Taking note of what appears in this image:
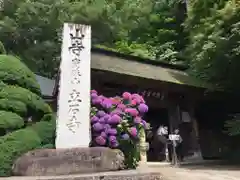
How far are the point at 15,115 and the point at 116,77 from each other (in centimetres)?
440

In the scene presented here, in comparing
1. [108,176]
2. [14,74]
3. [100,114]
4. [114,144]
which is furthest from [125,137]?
[14,74]

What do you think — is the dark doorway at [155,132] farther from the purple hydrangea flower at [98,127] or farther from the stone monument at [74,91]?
the stone monument at [74,91]

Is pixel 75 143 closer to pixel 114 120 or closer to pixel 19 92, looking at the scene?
pixel 114 120

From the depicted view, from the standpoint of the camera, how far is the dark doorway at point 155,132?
471 inches

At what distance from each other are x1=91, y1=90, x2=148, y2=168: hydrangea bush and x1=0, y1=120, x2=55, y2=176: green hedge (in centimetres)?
103

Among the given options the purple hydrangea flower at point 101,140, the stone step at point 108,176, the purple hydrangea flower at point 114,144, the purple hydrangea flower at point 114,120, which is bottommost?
the stone step at point 108,176

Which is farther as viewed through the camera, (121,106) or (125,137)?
(121,106)

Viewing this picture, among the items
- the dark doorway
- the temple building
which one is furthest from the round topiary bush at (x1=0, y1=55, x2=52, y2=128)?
the dark doorway

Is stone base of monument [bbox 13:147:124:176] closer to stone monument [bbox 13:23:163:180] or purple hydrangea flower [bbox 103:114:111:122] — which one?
stone monument [bbox 13:23:163:180]

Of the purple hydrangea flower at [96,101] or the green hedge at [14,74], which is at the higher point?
the green hedge at [14,74]

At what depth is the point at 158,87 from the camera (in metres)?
10.7

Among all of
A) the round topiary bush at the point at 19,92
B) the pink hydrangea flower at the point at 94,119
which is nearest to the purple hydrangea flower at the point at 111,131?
the pink hydrangea flower at the point at 94,119

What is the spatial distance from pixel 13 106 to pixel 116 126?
2135 millimetres

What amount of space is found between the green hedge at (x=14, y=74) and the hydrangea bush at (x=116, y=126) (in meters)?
1.53
